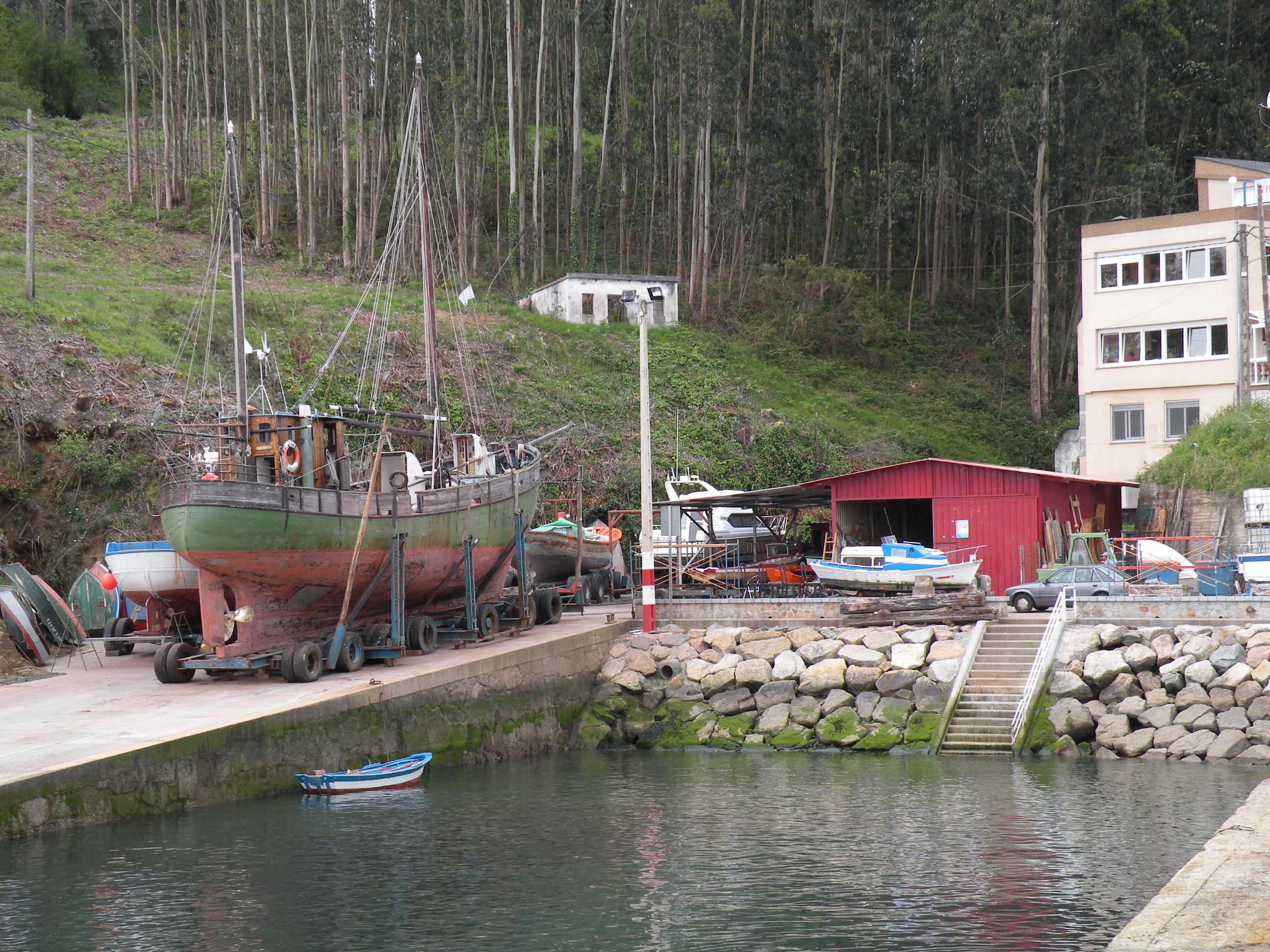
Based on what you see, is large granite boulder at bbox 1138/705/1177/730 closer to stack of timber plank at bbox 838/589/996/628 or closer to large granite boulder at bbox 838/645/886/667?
stack of timber plank at bbox 838/589/996/628

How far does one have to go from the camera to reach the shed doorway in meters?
30.0

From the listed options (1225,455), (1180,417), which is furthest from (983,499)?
(1180,417)

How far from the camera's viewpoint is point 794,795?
16.9 meters

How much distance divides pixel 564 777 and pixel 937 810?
6.08 metres

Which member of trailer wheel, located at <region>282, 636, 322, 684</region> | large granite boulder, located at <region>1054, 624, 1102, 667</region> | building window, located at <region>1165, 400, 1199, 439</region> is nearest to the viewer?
trailer wheel, located at <region>282, 636, 322, 684</region>

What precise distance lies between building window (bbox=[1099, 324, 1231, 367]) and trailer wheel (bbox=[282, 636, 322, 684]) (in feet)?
90.1

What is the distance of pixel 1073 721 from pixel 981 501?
860cm

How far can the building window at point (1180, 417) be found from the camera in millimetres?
35031

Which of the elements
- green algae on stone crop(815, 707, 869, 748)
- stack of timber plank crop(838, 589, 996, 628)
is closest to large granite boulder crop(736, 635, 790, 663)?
stack of timber plank crop(838, 589, 996, 628)

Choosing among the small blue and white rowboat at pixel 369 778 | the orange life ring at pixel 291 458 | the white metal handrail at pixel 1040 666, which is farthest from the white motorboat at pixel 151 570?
the white metal handrail at pixel 1040 666

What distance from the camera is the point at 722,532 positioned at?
33.9 m

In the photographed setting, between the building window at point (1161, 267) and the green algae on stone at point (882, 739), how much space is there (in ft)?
71.8

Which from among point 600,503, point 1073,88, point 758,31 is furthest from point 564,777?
point 758,31

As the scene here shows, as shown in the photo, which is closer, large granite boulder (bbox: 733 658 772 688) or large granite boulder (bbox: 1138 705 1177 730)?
large granite boulder (bbox: 1138 705 1177 730)
